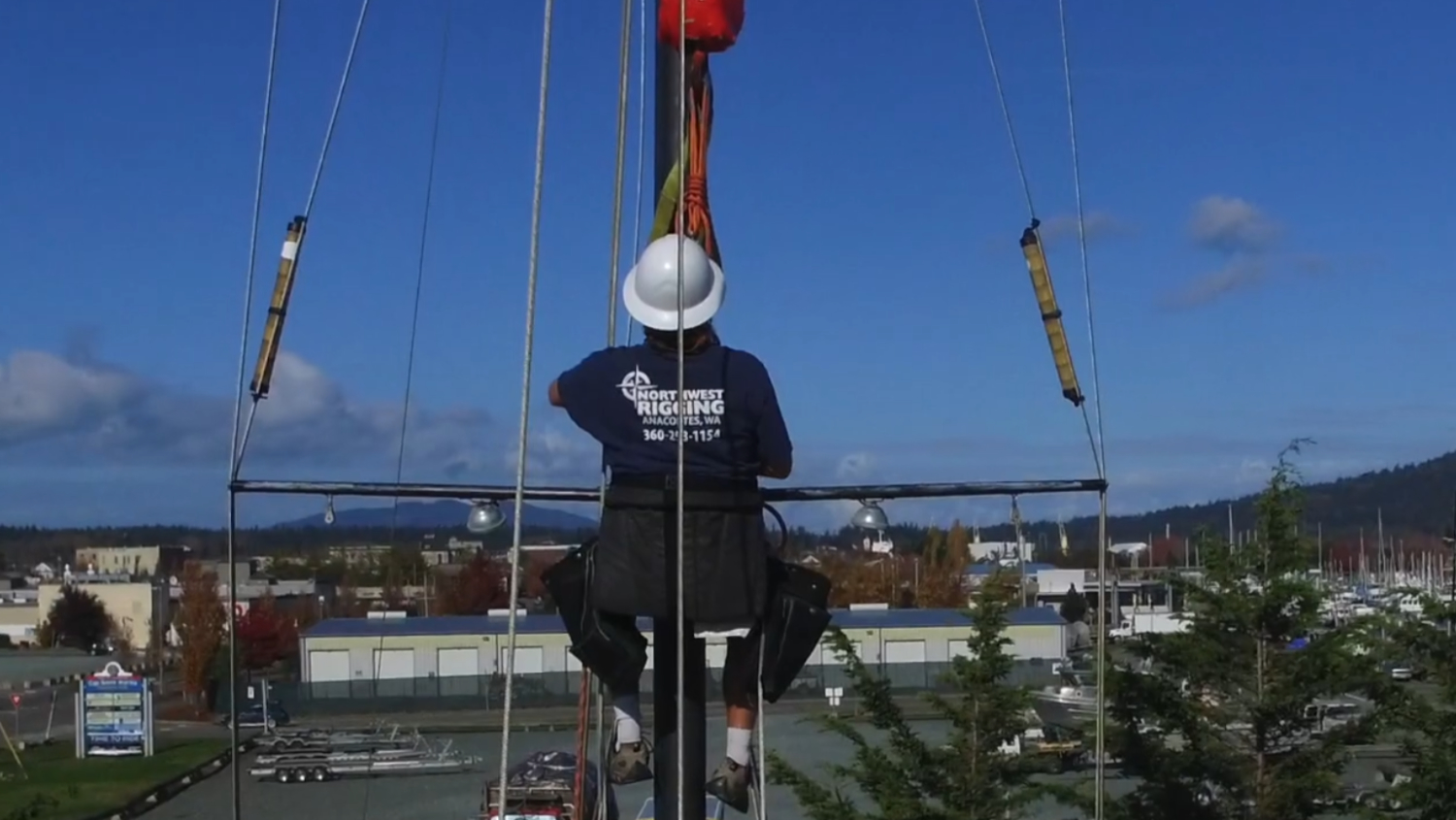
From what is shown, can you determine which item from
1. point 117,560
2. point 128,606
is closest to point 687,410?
point 128,606

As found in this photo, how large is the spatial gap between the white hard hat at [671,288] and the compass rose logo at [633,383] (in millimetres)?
132

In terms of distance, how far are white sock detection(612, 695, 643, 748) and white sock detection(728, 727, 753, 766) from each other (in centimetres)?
27

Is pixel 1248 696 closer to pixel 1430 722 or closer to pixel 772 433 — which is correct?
pixel 1430 722

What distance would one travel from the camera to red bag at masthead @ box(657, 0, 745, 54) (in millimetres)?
4961

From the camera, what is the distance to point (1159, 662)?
615 inches

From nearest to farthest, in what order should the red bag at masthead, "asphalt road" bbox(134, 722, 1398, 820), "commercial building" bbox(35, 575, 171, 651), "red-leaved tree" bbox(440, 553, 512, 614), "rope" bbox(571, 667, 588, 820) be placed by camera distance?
the red bag at masthead → "rope" bbox(571, 667, 588, 820) → "red-leaved tree" bbox(440, 553, 512, 614) → "asphalt road" bbox(134, 722, 1398, 820) → "commercial building" bbox(35, 575, 171, 651)

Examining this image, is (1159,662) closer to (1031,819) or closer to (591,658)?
(1031,819)

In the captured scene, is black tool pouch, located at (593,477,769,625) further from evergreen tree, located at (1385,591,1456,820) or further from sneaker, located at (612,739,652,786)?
evergreen tree, located at (1385,591,1456,820)

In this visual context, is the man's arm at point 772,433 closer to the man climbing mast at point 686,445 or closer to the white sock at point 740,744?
→ the man climbing mast at point 686,445

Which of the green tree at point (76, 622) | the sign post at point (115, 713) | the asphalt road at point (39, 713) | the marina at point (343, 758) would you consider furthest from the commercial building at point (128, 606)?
the marina at point (343, 758)

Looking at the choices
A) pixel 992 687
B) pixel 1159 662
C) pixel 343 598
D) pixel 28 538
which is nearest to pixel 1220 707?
pixel 1159 662

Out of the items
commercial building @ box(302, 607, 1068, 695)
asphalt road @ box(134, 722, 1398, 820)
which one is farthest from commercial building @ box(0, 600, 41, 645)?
commercial building @ box(302, 607, 1068, 695)

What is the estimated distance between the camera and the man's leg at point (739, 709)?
4.83 meters

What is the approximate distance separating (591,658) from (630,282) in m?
1.05
